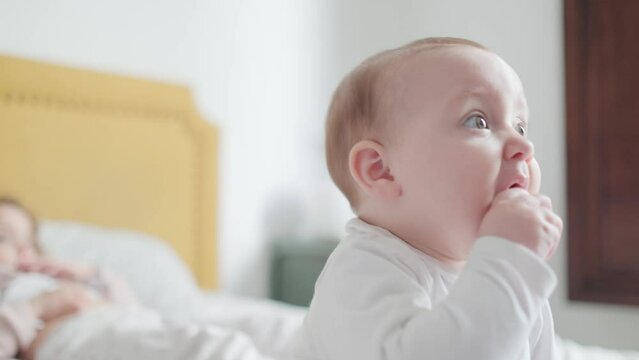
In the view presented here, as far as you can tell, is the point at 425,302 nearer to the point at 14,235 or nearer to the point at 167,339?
the point at 167,339

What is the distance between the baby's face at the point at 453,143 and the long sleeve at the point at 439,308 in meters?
0.06

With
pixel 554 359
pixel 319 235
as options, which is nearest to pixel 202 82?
pixel 319 235

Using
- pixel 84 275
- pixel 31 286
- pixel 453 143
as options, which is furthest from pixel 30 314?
pixel 453 143

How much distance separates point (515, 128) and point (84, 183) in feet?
4.94

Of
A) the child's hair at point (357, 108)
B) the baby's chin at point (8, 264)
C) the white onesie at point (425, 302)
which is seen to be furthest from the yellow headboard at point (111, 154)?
the white onesie at point (425, 302)

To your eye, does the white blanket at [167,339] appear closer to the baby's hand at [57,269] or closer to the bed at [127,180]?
the bed at [127,180]

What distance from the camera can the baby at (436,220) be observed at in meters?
0.65

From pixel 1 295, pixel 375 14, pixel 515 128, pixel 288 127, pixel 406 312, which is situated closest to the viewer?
pixel 406 312

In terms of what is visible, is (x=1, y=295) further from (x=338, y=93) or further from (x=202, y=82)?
(x=202, y=82)

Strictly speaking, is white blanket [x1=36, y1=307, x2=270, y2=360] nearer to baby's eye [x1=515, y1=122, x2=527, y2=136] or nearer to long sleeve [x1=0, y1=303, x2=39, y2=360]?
long sleeve [x1=0, y1=303, x2=39, y2=360]

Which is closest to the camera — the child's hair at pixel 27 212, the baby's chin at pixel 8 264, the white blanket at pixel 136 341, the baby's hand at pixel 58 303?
the white blanket at pixel 136 341

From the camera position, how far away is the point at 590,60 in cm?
298

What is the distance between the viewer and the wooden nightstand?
2.71 metres

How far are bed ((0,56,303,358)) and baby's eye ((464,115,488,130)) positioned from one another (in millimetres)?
797
